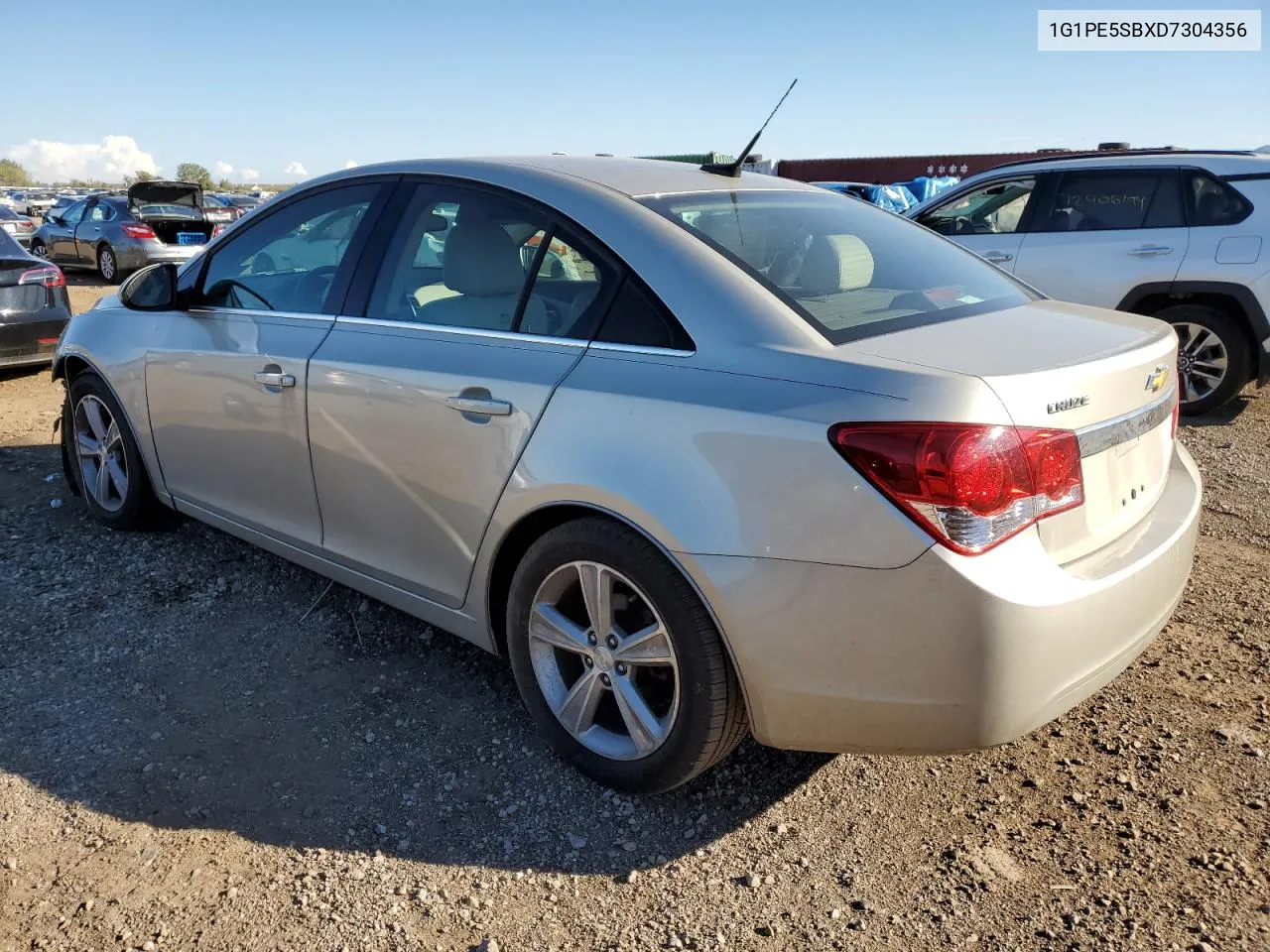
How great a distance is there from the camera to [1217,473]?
17.6 ft

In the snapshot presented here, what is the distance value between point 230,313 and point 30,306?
206 inches

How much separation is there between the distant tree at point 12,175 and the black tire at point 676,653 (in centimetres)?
10307

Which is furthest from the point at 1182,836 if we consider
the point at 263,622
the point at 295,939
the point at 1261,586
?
the point at 263,622

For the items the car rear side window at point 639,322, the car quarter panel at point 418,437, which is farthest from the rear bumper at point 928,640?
the car quarter panel at point 418,437

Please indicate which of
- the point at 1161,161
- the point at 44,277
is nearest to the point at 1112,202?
the point at 1161,161

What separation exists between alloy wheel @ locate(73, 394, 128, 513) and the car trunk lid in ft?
11.8

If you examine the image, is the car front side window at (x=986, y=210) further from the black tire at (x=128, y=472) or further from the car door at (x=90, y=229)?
the car door at (x=90, y=229)

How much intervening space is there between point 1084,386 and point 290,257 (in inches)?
111

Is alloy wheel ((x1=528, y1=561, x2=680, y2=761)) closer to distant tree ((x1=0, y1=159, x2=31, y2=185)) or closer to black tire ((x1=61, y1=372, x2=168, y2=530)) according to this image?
black tire ((x1=61, y1=372, x2=168, y2=530))

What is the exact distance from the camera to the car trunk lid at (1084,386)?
2137 mm

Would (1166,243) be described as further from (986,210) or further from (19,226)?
(19,226)

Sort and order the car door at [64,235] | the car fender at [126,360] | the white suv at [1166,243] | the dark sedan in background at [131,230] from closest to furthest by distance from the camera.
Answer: the car fender at [126,360] < the white suv at [1166,243] < the dark sedan in background at [131,230] < the car door at [64,235]

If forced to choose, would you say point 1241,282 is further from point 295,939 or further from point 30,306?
point 30,306

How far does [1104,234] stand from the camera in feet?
23.2
